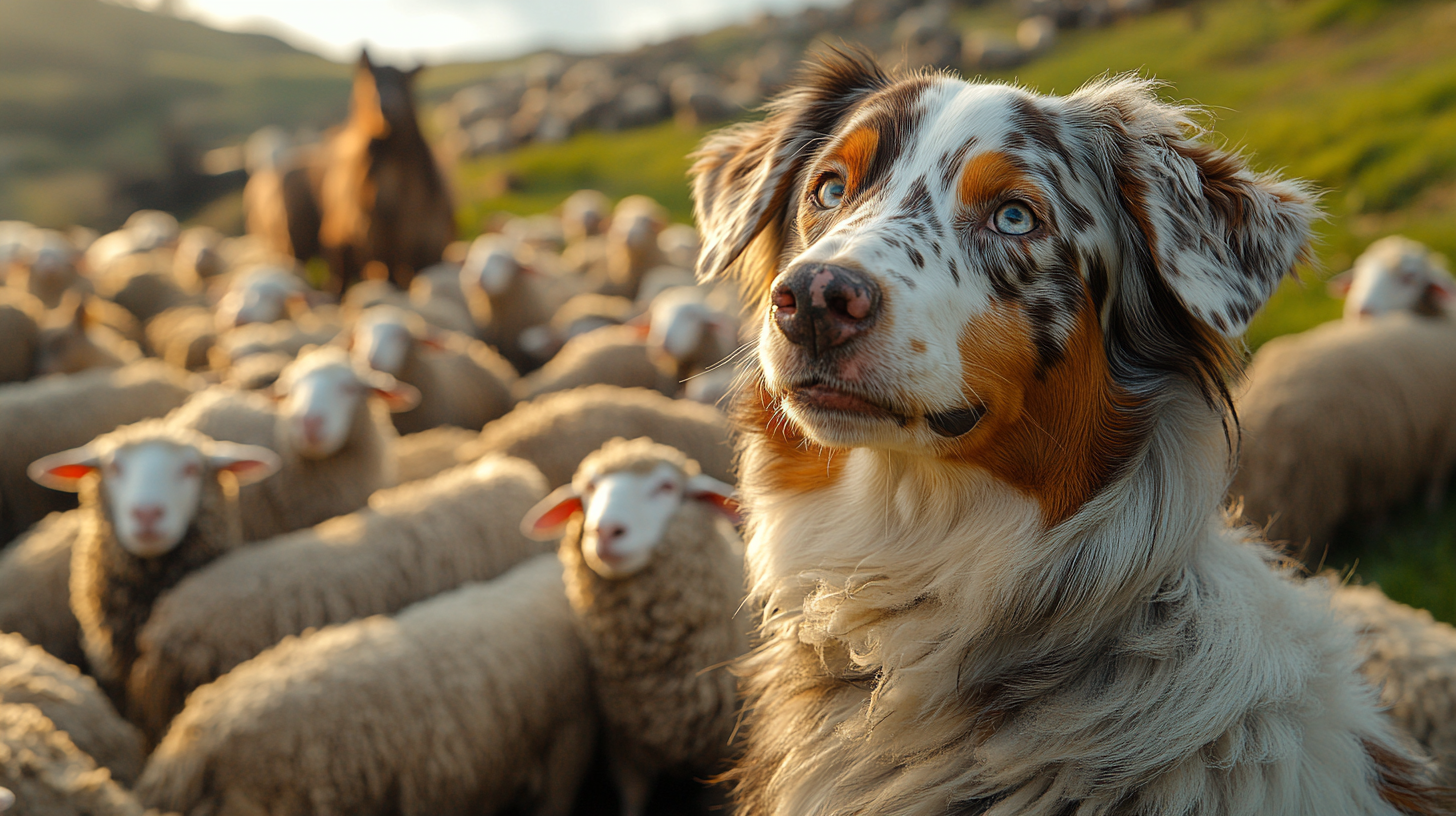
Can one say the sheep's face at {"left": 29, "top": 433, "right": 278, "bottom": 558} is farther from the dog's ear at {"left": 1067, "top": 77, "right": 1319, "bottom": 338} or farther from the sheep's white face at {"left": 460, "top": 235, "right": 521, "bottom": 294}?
the sheep's white face at {"left": 460, "top": 235, "right": 521, "bottom": 294}

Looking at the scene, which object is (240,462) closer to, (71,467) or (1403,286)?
(71,467)

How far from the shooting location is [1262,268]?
1.84 meters

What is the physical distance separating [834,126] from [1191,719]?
167 cm

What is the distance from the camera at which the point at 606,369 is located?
7.00m

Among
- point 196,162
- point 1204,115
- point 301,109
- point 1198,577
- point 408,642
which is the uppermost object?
point 301,109

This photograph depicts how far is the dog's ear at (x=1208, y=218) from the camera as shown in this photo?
1797mm

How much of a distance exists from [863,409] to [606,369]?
5.43 meters

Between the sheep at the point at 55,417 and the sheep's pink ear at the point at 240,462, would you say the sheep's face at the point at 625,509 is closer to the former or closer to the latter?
the sheep's pink ear at the point at 240,462

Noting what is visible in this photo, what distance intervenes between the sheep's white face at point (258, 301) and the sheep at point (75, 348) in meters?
1.25

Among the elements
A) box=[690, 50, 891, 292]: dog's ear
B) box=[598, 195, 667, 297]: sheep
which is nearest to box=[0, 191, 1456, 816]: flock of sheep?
box=[690, 50, 891, 292]: dog's ear

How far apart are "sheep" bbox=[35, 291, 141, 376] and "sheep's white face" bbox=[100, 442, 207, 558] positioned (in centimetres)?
388

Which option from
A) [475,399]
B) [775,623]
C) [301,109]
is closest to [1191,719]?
[775,623]

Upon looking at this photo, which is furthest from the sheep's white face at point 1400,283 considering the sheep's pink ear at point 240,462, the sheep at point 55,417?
the sheep at point 55,417

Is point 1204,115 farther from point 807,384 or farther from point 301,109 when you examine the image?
point 301,109
